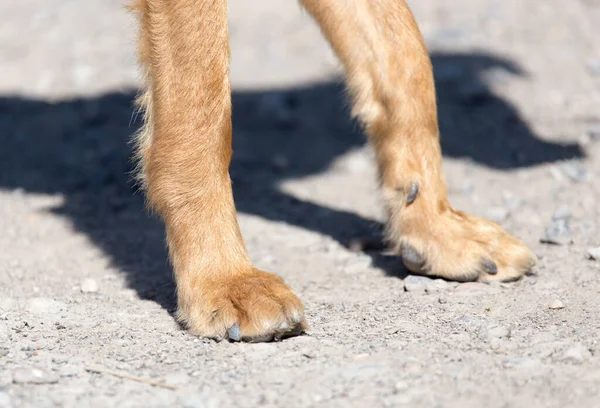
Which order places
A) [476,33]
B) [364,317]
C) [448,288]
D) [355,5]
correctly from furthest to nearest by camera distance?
1. [476,33]
2. [355,5]
3. [448,288]
4. [364,317]

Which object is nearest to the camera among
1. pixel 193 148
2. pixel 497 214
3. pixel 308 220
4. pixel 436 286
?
pixel 193 148

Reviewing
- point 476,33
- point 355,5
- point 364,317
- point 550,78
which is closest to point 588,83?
point 550,78

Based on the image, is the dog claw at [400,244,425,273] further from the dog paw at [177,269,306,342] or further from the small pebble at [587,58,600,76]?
the small pebble at [587,58,600,76]

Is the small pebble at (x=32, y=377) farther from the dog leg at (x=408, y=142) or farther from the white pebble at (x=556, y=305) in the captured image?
Answer: the white pebble at (x=556, y=305)

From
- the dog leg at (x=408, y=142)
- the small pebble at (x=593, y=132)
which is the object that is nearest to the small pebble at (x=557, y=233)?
the dog leg at (x=408, y=142)

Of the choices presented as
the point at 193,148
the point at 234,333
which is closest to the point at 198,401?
the point at 234,333

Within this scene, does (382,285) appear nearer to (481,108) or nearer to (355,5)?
(355,5)

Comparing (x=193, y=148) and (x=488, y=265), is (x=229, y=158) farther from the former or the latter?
(x=488, y=265)
